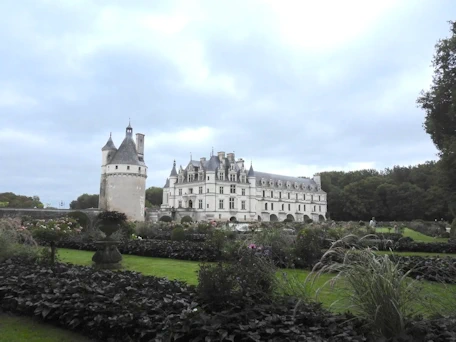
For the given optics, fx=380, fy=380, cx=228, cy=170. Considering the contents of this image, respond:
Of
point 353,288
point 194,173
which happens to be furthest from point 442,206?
point 353,288

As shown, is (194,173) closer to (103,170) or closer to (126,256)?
(103,170)

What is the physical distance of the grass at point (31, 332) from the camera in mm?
4672

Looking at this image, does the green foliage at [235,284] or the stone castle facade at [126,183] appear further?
the stone castle facade at [126,183]

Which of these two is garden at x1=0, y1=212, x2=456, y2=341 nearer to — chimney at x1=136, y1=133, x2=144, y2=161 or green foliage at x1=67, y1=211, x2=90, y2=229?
green foliage at x1=67, y1=211, x2=90, y2=229

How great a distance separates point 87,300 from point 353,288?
3356 mm

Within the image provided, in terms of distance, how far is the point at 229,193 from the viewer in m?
56.6

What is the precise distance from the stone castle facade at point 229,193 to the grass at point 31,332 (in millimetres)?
44241

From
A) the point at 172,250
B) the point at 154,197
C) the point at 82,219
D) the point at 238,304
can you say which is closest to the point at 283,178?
the point at 154,197

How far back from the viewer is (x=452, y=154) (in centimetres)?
2055

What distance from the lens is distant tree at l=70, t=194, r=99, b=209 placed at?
6984 centimetres

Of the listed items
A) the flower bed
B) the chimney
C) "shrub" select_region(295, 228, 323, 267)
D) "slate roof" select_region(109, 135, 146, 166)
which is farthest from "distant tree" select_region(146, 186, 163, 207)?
the flower bed

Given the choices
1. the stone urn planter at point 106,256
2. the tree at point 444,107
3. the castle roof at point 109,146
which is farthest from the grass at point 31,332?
the castle roof at point 109,146

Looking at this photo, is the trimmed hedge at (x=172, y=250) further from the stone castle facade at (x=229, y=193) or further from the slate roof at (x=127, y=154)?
the stone castle facade at (x=229, y=193)

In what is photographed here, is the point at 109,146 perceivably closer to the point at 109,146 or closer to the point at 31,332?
the point at 109,146
